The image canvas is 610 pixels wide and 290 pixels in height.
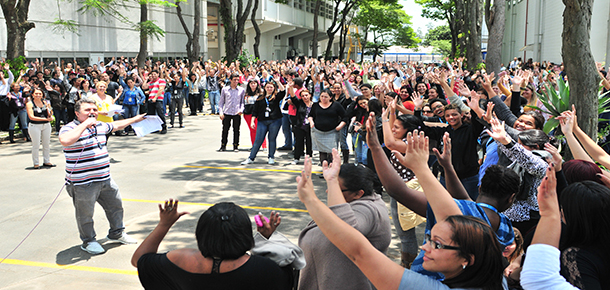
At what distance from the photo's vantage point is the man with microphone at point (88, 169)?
5.95m

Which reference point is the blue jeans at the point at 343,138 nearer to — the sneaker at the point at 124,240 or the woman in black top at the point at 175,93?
the sneaker at the point at 124,240

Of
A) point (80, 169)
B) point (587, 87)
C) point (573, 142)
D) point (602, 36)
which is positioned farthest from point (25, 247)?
point (602, 36)

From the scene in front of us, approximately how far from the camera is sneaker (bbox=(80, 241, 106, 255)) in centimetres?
611

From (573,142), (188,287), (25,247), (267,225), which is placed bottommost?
(25,247)

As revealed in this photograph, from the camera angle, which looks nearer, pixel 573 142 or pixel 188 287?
pixel 188 287

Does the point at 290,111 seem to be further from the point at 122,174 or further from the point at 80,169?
the point at 80,169

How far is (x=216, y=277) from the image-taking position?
8.80ft

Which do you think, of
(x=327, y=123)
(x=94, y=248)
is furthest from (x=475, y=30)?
(x=94, y=248)

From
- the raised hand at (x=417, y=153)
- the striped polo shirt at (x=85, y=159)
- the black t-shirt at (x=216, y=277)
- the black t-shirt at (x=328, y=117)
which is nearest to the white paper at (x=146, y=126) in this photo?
the striped polo shirt at (x=85, y=159)

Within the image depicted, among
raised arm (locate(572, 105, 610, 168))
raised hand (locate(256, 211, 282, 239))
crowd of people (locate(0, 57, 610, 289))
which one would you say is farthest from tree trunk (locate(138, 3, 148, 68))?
raised hand (locate(256, 211, 282, 239))

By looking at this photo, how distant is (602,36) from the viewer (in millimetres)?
25781

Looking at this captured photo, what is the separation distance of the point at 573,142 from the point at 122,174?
8.55m

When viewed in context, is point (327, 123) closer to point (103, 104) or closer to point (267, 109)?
point (267, 109)

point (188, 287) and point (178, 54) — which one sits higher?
point (178, 54)
